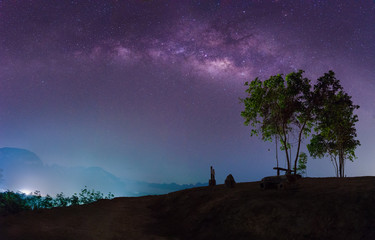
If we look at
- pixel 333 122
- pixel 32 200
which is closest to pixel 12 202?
pixel 32 200

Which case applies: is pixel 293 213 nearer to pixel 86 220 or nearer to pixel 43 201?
pixel 86 220

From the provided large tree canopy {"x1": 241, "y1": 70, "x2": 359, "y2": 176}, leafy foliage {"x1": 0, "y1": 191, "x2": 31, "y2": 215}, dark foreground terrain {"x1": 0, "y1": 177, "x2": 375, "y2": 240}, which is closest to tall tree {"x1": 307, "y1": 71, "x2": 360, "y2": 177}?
large tree canopy {"x1": 241, "y1": 70, "x2": 359, "y2": 176}

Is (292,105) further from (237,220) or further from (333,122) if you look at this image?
(237,220)

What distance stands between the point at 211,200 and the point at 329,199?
814 cm

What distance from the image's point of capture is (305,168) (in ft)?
179

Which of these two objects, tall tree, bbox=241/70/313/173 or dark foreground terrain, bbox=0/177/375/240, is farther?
tall tree, bbox=241/70/313/173

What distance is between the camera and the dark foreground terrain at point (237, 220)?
11.8m

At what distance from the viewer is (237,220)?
14.2 m

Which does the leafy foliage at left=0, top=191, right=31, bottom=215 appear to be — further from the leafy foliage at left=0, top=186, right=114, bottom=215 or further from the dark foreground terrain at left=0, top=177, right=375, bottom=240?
the dark foreground terrain at left=0, top=177, right=375, bottom=240

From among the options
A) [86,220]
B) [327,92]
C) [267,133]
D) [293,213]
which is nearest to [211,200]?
[293,213]

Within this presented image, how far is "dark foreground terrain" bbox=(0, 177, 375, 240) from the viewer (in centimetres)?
1183

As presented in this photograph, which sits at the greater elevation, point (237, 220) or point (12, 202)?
point (12, 202)

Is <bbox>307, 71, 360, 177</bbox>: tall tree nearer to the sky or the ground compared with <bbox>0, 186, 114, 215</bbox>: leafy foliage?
nearer to the sky

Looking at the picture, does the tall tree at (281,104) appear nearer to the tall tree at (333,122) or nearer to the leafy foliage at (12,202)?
the tall tree at (333,122)
